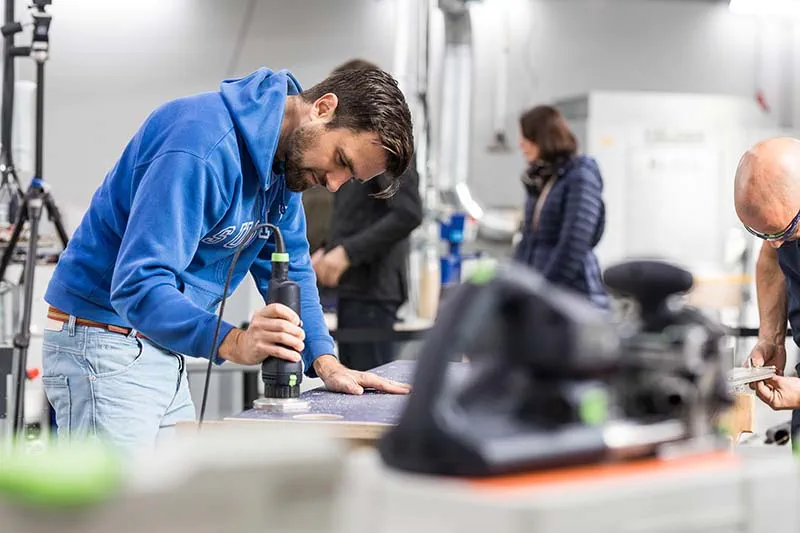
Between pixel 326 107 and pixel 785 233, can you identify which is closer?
pixel 326 107

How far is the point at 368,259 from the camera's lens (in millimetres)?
3363

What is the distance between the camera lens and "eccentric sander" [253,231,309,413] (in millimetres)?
1480

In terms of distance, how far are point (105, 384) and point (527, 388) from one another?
43.5 inches

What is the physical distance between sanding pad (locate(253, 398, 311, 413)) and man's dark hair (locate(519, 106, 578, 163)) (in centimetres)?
228

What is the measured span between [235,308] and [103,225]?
1.82m

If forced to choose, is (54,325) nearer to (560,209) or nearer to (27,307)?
(27,307)

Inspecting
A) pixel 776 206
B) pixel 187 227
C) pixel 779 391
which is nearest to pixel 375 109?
pixel 187 227

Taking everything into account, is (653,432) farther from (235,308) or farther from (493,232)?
(493,232)

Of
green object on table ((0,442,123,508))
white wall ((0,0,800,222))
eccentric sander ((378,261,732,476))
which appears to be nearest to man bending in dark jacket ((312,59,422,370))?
white wall ((0,0,800,222))

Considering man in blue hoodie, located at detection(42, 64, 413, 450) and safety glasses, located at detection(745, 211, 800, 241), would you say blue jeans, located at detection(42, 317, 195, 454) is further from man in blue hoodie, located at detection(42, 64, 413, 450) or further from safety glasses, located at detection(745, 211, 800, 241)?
safety glasses, located at detection(745, 211, 800, 241)

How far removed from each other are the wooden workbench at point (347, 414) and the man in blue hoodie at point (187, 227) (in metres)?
0.07

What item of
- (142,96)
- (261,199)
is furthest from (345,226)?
(142,96)

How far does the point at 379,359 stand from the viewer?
3.29m

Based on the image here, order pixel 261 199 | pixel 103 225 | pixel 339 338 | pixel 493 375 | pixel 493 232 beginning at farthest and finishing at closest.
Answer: pixel 493 232 < pixel 339 338 < pixel 261 199 < pixel 103 225 < pixel 493 375
